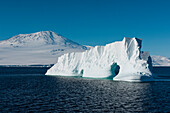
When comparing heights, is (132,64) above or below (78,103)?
above

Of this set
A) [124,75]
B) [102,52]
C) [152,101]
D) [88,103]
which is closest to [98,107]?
[88,103]

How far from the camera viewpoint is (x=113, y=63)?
5484cm

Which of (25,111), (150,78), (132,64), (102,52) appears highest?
(102,52)

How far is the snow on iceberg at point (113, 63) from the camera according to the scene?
47.6 metres

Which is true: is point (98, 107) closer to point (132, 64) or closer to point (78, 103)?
point (78, 103)

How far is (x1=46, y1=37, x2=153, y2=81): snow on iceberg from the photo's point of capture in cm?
4758

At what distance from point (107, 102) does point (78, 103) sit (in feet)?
12.0

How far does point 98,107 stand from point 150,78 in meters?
26.9

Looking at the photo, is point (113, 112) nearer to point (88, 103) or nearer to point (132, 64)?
point (88, 103)

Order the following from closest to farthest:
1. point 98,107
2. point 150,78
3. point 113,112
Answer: point 113,112
point 98,107
point 150,78

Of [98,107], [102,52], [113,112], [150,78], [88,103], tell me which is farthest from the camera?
[102,52]

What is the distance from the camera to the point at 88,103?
2595cm

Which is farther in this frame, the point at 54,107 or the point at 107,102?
the point at 107,102

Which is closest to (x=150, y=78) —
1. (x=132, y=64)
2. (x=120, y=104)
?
(x=132, y=64)
